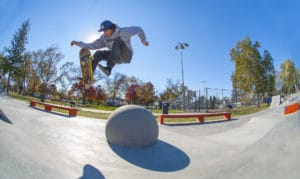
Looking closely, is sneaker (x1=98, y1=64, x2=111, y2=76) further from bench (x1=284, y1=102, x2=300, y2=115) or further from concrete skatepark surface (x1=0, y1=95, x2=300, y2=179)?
bench (x1=284, y1=102, x2=300, y2=115)

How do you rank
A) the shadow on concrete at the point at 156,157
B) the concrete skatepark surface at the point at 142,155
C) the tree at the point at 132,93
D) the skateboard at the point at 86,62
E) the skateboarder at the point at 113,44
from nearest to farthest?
the concrete skatepark surface at the point at 142,155 < the shadow on concrete at the point at 156,157 < the skateboarder at the point at 113,44 < the skateboard at the point at 86,62 < the tree at the point at 132,93

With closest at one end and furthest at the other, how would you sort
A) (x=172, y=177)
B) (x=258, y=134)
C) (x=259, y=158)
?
(x=259, y=158), (x=172, y=177), (x=258, y=134)

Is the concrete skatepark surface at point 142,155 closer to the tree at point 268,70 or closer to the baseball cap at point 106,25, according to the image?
the baseball cap at point 106,25

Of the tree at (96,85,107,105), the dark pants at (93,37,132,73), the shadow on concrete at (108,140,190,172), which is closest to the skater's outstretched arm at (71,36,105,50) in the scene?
the dark pants at (93,37,132,73)

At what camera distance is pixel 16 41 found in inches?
1633

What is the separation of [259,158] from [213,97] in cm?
2231

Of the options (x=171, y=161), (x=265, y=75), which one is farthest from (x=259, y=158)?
(x=265, y=75)

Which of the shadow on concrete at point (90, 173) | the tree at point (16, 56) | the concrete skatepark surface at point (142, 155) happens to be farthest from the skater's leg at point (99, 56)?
the tree at point (16, 56)

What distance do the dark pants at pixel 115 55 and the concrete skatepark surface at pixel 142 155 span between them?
111 inches

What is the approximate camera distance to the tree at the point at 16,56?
39406mm

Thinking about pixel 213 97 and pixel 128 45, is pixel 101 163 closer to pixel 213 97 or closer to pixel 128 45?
pixel 128 45

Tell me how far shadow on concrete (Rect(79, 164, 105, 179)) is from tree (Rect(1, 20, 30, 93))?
42.9m

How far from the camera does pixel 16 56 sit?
4034 cm

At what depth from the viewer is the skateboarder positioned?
5617 mm
